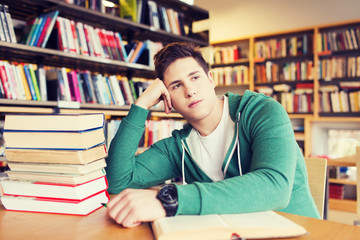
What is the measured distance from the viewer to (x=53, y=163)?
777mm

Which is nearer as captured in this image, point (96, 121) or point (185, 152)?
point (96, 121)

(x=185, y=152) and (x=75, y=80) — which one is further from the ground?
(x=75, y=80)

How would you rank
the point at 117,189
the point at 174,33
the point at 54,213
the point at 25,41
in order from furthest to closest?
the point at 174,33, the point at 25,41, the point at 117,189, the point at 54,213

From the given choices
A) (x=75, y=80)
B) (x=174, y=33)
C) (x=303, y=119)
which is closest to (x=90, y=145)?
(x=75, y=80)

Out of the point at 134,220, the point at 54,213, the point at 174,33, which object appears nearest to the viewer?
the point at 134,220

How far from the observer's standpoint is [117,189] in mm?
1145

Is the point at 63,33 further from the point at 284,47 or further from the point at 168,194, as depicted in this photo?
the point at 284,47

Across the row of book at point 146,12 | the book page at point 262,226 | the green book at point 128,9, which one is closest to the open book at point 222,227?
the book page at point 262,226

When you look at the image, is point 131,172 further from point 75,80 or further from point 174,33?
point 174,33

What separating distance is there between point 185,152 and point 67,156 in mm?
563

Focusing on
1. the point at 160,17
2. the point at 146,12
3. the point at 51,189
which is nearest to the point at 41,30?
the point at 146,12

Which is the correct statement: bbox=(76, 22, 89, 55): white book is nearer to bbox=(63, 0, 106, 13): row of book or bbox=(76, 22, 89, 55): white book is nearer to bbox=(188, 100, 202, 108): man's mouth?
bbox=(63, 0, 106, 13): row of book

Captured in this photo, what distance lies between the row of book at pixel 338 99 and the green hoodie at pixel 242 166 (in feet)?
12.0

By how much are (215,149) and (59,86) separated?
65.8 inches
